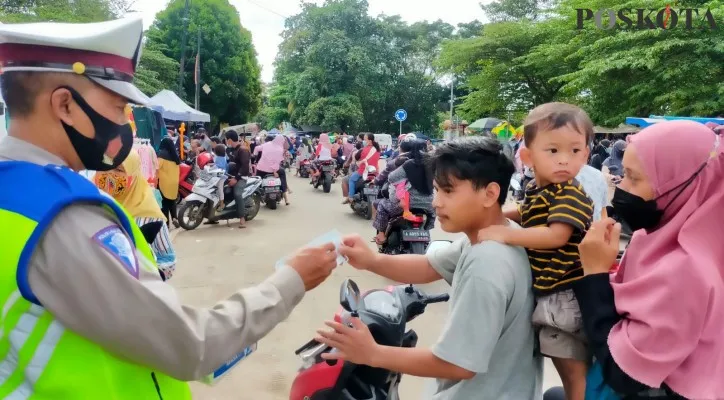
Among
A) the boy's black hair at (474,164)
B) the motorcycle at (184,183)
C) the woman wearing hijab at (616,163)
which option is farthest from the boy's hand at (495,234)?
the woman wearing hijab at (616,163)

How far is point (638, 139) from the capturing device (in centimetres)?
153

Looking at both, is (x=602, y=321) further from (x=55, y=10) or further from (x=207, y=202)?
(x=55, y=10)

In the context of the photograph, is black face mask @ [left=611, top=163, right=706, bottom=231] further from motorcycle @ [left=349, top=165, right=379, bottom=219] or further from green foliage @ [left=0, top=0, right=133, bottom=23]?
green foliage @ [left=0, top=0, right=133, bottom=23]

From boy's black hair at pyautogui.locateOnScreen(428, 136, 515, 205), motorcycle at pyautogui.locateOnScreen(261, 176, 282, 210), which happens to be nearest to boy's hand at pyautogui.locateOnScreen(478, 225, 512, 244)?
boy's black hair at pyautogui.locateOnScreen(428, 136, 515, 205)

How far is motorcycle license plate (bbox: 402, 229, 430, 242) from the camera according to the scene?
5902 mm

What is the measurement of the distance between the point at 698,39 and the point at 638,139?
1544cm

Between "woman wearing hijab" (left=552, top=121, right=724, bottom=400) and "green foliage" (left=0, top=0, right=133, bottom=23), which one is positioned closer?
"woman wearing hijab" (left=552, top=121, right=724, bottom=400)

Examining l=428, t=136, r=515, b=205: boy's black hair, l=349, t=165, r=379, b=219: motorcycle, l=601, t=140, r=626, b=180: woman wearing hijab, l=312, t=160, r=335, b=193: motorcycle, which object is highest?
l=428, t=136, r=515, b=205: boy's black hair

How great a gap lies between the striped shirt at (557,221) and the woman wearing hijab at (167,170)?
6290 mm

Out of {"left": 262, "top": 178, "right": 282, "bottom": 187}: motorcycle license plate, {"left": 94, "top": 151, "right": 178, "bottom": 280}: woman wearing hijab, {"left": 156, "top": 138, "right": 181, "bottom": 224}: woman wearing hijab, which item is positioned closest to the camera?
{"left": 94, "top": 151, "right": 178, "bottom": 280}: woman wearing hijab

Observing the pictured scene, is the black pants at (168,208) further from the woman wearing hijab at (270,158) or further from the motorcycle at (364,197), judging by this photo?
the motorcycle at (364,197)

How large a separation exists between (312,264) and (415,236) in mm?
4513

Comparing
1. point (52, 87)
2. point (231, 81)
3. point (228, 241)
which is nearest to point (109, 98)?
point (52, 87)

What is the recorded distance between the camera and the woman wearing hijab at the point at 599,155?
12680mm
